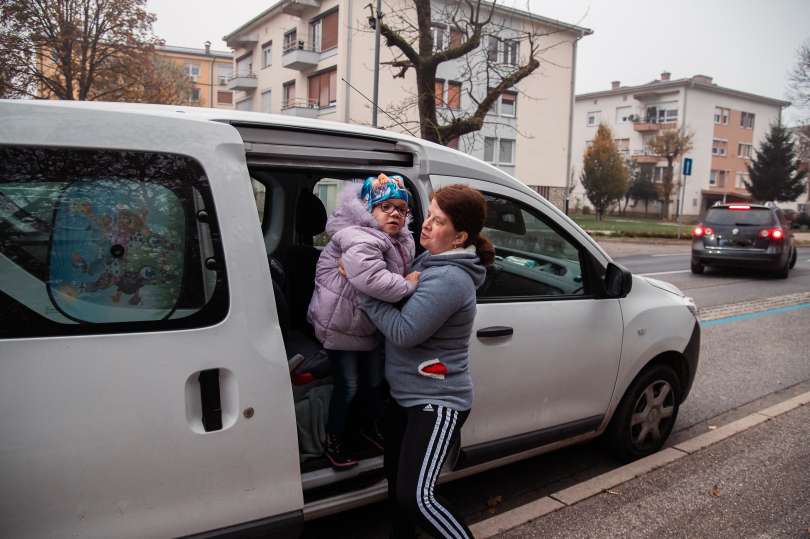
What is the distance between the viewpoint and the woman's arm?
2.24 metres

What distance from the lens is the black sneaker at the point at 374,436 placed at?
3.07 m

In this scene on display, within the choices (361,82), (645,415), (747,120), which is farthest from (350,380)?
(747,120)

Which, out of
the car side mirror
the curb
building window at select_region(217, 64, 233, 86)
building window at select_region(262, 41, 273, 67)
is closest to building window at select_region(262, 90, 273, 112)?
building window at select_region(262, 41, 273, 67)

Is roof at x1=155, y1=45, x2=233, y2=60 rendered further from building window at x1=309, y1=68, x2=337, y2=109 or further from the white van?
the white van

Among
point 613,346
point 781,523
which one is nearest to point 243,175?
point 613,346

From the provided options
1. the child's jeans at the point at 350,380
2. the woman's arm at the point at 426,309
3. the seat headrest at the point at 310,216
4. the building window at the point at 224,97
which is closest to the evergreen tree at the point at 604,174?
the building window at the point at 224,97

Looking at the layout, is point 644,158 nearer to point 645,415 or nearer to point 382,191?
point 645,415

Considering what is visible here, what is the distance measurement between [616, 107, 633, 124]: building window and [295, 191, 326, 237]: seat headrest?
66.3 meters

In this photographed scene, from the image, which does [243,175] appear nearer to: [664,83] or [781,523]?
[781,523]

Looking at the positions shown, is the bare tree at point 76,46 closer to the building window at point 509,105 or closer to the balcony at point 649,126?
the building window at point 509,105

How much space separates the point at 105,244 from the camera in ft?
6.78

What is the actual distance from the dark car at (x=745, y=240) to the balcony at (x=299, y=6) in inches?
1110

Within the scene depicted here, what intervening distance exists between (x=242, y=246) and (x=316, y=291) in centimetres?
46

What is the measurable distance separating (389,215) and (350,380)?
79 cm
